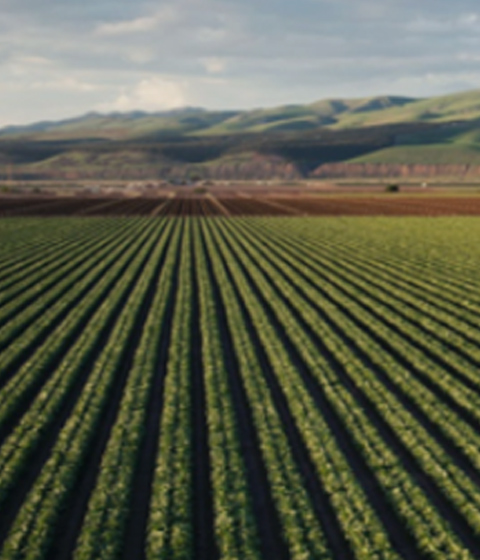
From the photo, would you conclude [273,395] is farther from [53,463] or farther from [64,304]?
[64,304]

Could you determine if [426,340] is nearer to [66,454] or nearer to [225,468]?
[225,468]

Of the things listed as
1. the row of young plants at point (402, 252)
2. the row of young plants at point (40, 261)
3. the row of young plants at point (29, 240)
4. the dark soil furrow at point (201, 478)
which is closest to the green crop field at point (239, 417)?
the dark soil furrow at point (201, 478)

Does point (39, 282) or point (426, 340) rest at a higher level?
point (39, 282)

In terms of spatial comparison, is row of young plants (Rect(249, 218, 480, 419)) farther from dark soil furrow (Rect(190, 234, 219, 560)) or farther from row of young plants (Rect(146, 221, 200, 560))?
row of young plants (Rect(146, 221, 200, 560))

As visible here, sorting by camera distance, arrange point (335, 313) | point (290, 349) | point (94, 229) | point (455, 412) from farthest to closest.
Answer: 1. point (94, 229)
2. point (335, 313)
3. point (290, 349)
4. point (455, 412)

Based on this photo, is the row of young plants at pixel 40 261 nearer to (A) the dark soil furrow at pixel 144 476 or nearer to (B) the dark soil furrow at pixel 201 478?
(A) the dark soil furrow at pixel 144 476

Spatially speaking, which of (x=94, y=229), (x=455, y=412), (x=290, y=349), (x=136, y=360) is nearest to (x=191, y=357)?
(x=136, y=360)

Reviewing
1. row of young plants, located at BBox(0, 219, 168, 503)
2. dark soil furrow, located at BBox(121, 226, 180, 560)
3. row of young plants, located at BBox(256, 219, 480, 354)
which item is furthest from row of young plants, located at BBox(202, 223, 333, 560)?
row of young plants, located at BBox(256, 219, 480, 354)


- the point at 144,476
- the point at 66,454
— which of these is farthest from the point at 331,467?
the point at 66,454
